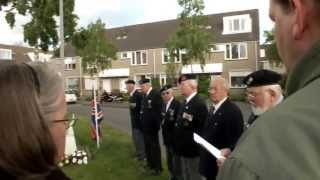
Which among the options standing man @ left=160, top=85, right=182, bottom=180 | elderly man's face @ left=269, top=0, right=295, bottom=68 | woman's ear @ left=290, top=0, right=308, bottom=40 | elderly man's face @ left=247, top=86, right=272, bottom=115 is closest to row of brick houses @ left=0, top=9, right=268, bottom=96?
standing man @ left=160, top=85, right=182, bottom=180

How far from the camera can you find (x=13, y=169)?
6.88 feet

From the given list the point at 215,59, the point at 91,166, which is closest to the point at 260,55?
the point at 215,59

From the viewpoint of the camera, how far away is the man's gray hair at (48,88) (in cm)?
227

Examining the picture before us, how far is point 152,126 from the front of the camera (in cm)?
1197

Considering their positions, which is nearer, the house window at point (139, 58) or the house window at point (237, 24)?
the house window at point (237, 24)

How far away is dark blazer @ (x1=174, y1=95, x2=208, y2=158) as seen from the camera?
8.81 m

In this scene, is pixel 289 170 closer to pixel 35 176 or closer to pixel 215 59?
pixel 35 176

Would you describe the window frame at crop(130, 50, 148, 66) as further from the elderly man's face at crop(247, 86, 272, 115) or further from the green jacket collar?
the green jacket collar

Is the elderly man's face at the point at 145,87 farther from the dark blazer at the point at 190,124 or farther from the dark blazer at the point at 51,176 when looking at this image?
the dark blazer at the point at 51,176

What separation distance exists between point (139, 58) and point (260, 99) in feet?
194

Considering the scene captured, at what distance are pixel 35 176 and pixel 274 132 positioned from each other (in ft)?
4.04

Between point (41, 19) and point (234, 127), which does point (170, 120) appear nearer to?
point (234, 127)

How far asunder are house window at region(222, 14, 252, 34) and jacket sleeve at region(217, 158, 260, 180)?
56576mm

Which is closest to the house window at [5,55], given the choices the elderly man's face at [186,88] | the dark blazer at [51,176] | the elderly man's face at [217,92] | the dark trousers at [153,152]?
the dark blazer at [51,176]
